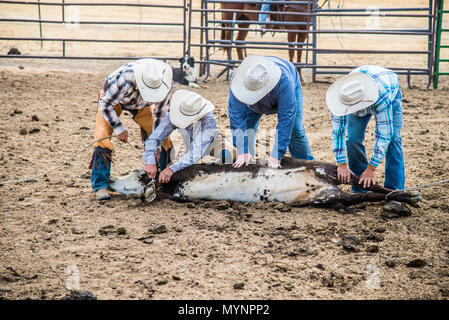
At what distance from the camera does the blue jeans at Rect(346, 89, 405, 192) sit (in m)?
4.68

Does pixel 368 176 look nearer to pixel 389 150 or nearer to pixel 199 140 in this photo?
pixel 389 150

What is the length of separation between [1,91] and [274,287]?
7.20 meters

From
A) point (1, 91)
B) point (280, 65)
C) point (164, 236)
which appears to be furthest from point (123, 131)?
point (1, 91)

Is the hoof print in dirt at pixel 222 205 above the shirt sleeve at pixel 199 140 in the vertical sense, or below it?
below

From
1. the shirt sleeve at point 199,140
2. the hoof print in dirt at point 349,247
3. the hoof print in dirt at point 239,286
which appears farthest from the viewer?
the shirt sleeve at point 199,140

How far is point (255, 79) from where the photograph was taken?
4.37 meters

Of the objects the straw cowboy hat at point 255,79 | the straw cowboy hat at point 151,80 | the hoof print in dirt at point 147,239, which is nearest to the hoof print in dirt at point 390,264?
the straw cowboy hat at point 255,79

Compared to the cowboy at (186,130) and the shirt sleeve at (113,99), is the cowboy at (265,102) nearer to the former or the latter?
the cowboy at (186,130)

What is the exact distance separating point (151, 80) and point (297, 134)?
1.58 metres

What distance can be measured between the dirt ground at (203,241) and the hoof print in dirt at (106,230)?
1cm

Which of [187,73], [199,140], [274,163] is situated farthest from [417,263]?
[187,73]

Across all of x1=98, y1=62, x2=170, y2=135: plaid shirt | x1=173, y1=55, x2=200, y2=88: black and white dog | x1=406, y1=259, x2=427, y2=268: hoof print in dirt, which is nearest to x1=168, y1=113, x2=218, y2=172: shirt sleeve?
x1=98, y1=62, x2=170, y2=135: plaid shirt

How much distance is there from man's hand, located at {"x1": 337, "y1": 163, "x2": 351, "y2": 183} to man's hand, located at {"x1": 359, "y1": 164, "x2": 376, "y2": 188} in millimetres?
122

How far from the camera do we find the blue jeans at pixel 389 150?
15.4 feet
